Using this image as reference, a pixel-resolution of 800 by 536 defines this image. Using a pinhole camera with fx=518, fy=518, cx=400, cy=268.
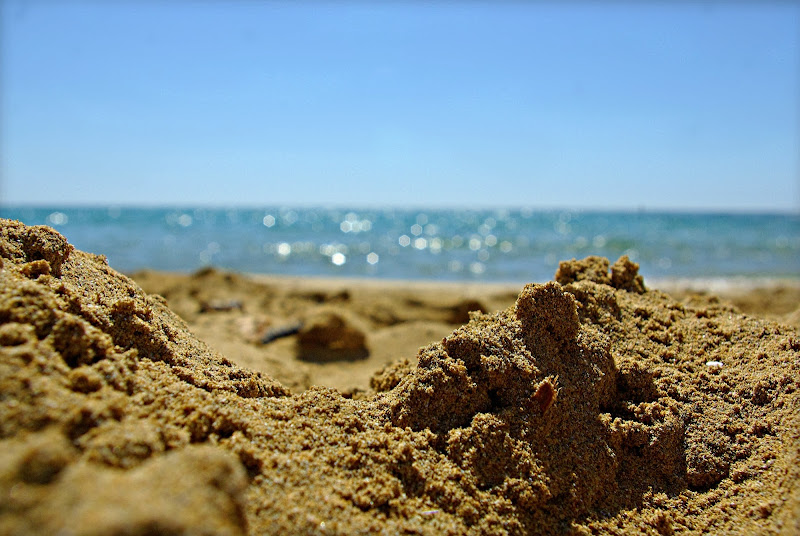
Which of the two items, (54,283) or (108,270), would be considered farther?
(108,270)

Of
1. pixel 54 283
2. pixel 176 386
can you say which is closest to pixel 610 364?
pixel 176 386

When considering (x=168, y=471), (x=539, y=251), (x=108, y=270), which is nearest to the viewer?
(x=168, y=471)

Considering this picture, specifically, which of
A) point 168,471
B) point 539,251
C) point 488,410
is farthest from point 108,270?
point 539,251

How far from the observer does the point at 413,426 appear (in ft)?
6.23

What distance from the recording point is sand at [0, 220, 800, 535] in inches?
45.4

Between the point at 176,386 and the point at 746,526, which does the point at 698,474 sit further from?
the point at 176,386

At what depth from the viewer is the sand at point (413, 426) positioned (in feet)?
3.79

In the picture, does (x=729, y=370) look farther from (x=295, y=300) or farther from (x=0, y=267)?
(x=295, y=300)

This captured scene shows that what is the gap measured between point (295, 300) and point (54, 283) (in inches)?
206

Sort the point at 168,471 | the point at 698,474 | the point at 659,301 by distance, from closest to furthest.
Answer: the point at 168,471
the point at 698,474
the point at 659,301

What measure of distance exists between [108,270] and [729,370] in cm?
283

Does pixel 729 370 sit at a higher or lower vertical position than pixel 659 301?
lower

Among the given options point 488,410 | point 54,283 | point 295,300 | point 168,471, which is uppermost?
point 54,283

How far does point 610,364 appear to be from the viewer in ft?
7.13
